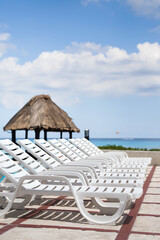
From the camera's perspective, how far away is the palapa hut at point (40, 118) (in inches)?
593

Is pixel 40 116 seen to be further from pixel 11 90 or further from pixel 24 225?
pixel 24 225

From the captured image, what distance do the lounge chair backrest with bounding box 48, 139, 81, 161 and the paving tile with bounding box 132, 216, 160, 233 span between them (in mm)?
3960

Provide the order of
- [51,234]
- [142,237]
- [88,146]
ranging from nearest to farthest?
[142,237] < [51,234] < [88,146]

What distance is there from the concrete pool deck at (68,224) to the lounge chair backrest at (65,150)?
110 inches

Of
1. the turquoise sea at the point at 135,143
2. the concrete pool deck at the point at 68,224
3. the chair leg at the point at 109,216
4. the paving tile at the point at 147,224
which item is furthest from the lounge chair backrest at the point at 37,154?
the turquoise sea at the point at 135,143

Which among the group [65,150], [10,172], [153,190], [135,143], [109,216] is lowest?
[135,143]

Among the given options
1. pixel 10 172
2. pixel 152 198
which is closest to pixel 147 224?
pixel 152 198

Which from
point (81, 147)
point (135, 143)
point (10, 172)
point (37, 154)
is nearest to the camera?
point (10, 172)

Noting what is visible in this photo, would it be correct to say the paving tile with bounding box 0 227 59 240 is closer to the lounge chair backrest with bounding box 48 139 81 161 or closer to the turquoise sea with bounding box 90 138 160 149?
the lounge chair backrest with bounding box 48 139 81 161

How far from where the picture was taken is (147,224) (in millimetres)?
4297

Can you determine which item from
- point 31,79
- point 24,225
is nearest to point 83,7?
point 31,79

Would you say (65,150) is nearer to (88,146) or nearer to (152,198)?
(88,146)

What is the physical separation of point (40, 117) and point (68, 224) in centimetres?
1101

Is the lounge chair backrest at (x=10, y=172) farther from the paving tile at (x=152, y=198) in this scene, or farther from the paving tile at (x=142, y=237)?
the paving tile at (x=152, y=198)
